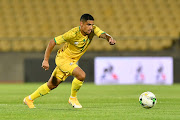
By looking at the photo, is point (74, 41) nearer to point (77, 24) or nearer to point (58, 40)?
point (58, 40)

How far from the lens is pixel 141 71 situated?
17.4 metres

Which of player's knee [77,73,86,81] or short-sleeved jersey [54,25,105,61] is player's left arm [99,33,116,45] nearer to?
short-sleeved jersey [54,25,105,61]

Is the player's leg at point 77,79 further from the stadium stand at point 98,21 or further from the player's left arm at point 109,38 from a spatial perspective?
the stadium stand at point 98,21

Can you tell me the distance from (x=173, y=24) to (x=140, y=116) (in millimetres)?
14140

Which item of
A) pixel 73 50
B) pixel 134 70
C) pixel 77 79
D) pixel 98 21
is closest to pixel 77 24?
pixel 98 21

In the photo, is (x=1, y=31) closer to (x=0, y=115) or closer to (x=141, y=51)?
(x=141, y=51)

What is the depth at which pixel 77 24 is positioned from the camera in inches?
793

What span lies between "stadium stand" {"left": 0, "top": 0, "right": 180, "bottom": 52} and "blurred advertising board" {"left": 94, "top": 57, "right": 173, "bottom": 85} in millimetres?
1161

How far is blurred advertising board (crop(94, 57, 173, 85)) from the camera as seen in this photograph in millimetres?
17391

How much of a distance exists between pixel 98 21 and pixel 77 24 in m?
0.97

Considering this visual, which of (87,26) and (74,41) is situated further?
(74,41)

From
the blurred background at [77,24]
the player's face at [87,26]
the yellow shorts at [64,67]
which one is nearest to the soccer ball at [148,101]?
the yellow shorts at [64,67]

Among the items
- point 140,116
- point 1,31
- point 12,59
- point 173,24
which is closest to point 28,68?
point 12,59

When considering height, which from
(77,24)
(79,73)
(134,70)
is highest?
(77,24)
